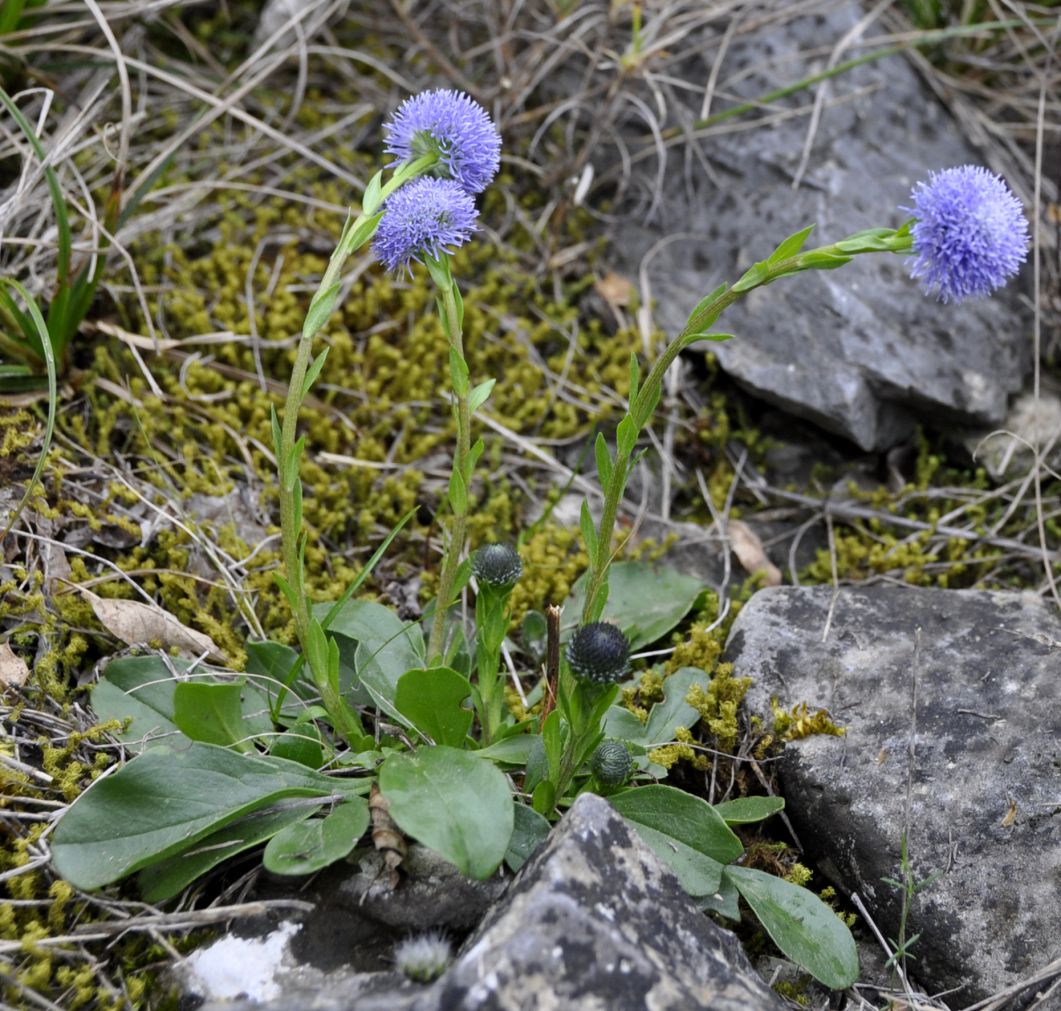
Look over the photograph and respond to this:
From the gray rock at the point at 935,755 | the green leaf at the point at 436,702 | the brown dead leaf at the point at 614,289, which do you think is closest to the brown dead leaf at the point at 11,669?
the green leaf at the point at 436,702

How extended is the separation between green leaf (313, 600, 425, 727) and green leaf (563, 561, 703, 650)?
47cm

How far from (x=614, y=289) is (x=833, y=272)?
74 cm

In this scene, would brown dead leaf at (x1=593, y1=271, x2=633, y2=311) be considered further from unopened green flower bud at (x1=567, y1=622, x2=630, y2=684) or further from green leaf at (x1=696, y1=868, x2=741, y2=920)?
green leaf at (x1=696, y1=868, x2=741, y2=920)

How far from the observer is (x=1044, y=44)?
3.86 meters

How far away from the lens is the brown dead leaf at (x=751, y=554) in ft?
10.1

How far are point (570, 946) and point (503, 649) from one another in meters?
1.11

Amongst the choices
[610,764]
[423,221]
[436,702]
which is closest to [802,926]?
[610,764]

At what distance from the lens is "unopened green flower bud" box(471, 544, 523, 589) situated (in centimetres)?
211

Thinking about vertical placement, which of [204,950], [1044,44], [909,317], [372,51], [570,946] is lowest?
[204,950]

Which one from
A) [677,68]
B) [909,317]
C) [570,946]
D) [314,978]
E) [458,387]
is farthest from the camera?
[677,68]

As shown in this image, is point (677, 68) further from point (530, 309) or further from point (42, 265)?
point (42, 265)

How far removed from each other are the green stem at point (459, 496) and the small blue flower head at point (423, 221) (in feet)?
0.32

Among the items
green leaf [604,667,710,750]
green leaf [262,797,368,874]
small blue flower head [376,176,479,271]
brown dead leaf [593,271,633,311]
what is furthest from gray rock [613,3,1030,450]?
green leaf [262,797,368,874]

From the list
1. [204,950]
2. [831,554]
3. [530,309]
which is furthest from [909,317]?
[204,950]
